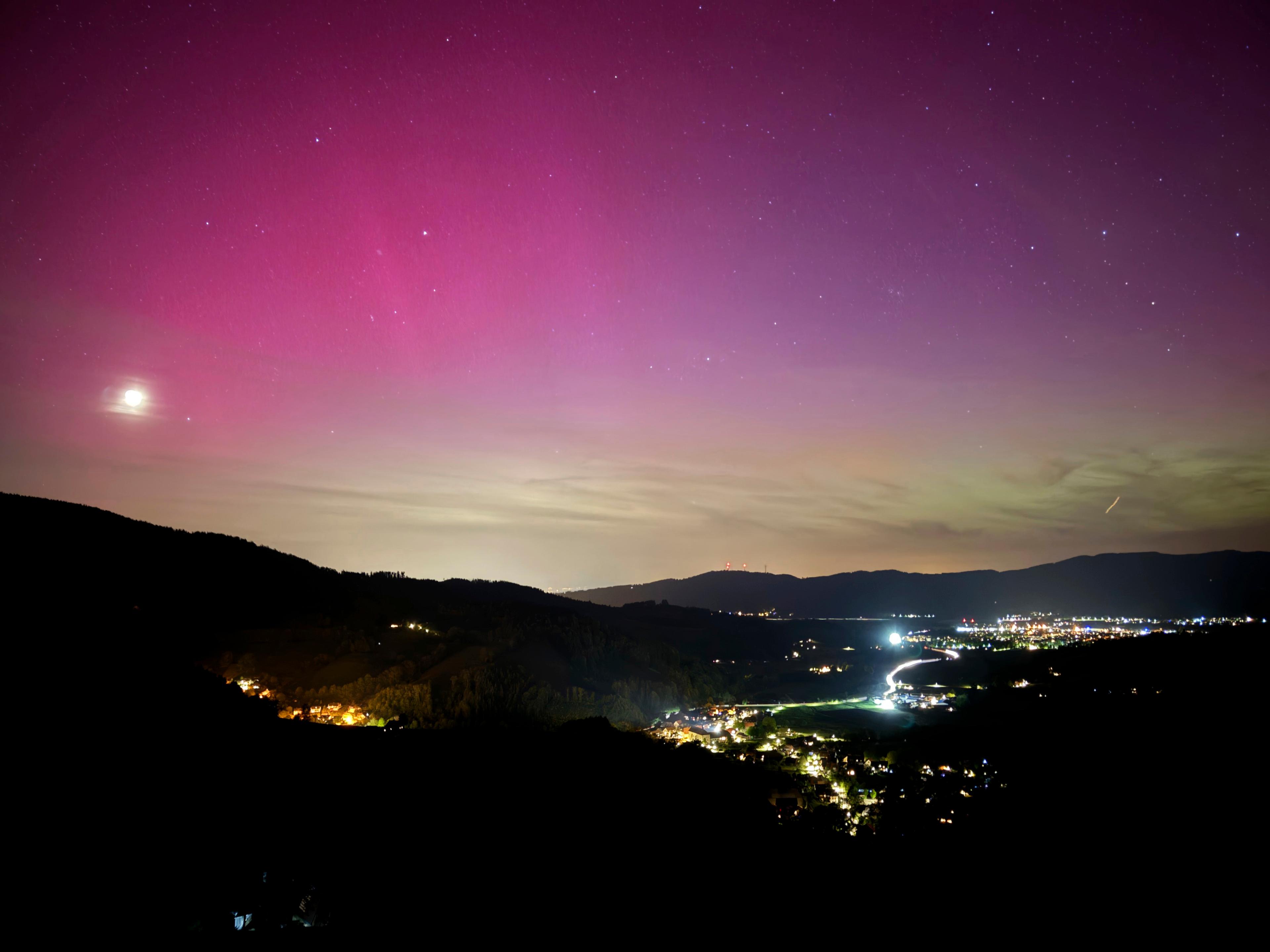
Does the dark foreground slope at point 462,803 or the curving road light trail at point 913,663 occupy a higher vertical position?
the dark foreground slope at point 462,803

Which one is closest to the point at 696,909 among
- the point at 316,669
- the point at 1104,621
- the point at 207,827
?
the point at 207,827

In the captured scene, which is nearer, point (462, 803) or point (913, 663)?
point (462, 803)

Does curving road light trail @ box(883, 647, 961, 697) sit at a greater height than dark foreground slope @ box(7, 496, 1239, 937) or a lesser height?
lesser

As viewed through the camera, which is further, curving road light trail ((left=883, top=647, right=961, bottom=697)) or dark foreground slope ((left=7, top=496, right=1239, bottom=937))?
curving road light trail ((left=883, top=647, right=961, bottom=697))

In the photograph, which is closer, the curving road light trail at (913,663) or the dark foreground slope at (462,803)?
the dark foreground slope at (462,803)

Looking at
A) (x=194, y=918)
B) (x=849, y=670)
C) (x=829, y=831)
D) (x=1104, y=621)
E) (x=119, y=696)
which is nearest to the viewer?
(x=194, y=918)

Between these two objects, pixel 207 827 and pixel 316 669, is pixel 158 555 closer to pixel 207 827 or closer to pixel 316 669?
pixel 316 669

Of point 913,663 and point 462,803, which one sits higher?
point 462,803

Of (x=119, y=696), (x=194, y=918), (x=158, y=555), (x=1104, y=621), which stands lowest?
(x=1104, y=621)
